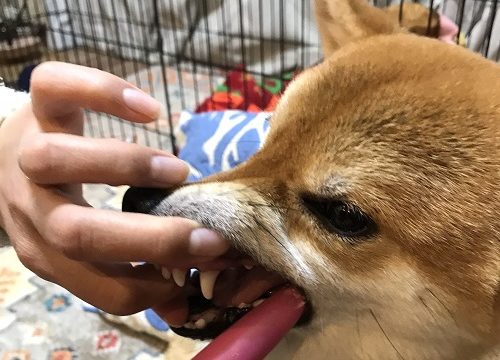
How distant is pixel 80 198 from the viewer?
68cm

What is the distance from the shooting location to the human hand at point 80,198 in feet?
1.90

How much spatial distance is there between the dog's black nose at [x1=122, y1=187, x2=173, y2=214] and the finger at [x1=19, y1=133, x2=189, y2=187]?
0.31ft

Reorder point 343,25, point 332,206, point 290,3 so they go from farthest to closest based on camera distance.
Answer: point 290,3
point 343,25
point 332,206

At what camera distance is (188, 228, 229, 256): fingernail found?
2.00 feet

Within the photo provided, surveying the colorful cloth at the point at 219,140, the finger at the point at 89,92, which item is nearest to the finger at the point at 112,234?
the finger at the point at 89,92

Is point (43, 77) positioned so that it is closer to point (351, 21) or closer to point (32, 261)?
point (32, 261)

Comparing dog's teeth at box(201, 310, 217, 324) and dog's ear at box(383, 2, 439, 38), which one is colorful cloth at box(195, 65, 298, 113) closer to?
dog's ear at box(383, 2, 439, 38)

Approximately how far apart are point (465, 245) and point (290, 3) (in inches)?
82.8

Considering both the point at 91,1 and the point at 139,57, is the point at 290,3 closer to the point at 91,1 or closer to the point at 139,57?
the point at 139,57

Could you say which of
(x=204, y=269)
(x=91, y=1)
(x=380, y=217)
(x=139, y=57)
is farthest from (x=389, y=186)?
(x=91, y=1)

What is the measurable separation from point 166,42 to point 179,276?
2482 mm

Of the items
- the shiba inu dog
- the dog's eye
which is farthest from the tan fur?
the dog's eye

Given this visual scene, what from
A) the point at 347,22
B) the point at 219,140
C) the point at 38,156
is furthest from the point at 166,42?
the point at 38,156

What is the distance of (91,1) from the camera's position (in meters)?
3.07
